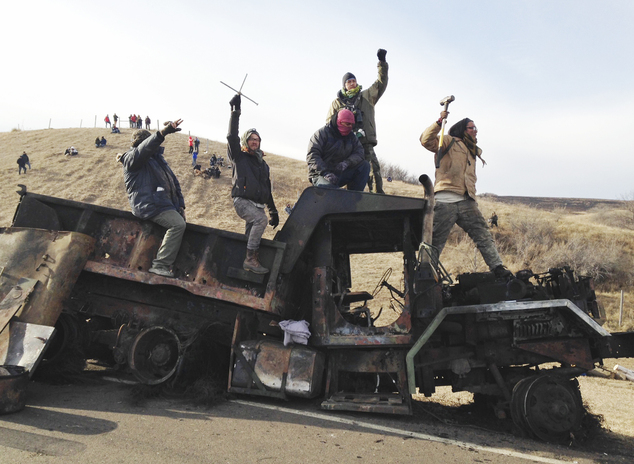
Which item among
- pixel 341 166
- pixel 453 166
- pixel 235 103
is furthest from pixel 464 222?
pixel 235 103

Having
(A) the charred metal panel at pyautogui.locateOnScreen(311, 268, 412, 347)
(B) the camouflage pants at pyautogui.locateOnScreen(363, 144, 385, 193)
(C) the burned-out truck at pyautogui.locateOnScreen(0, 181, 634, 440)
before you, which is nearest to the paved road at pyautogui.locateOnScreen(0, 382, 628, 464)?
(C) the burned-out truck at pyautogui.locateOnScreen(0, 181, 634, 440)

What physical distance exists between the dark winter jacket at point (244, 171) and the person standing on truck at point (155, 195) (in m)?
0.62

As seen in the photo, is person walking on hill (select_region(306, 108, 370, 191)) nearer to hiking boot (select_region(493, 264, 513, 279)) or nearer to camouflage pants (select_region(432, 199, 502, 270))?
camouflage pants (select_region(432, 199, 502, 270))

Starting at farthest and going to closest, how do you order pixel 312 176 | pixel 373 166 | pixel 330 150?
pixel 373 166 < pixel 330 150 < pixel 312 176

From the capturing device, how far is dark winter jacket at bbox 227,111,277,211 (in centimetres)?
530

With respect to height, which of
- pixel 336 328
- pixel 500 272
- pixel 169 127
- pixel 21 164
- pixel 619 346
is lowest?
pixel 336 328

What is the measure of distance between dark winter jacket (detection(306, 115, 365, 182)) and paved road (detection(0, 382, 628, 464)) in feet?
8.92

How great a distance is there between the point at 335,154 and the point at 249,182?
1154 mm

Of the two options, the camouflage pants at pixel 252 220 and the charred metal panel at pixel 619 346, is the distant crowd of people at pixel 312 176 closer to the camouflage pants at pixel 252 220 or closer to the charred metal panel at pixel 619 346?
the camouflage pants at pixel 252 220

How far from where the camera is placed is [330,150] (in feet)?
19.1

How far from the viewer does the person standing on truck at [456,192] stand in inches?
223

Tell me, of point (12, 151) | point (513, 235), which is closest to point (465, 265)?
point (513, 235)

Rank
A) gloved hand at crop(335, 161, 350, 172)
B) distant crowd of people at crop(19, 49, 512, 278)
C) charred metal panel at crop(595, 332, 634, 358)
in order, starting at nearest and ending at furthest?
charred metal panel at crop(595, 332, 634, 358), distant crowd of people at crop(19, 49, 512, 278), gloved hand at crop(335, 161, 350, 172)

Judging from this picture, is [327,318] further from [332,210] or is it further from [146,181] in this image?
[146,181]
